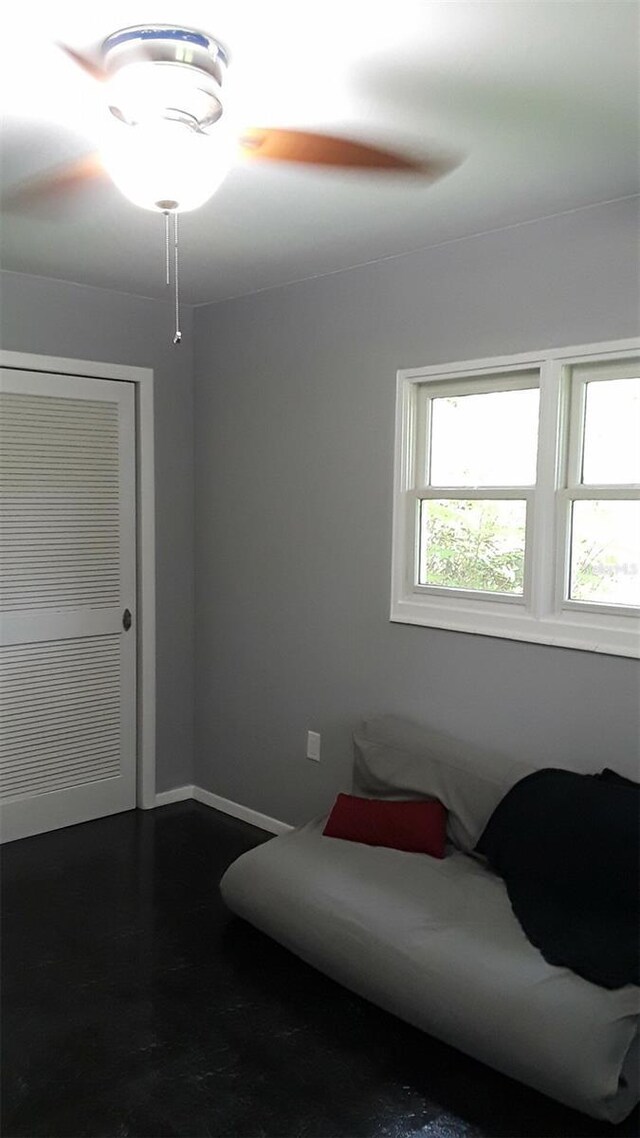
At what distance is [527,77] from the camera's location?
196 cm

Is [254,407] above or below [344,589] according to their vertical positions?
above

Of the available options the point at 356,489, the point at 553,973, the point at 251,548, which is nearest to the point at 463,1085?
the point at 553,973

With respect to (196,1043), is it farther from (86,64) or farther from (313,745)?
(86,64)

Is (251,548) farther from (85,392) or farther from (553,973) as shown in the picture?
(553,973)

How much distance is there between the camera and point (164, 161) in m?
1.87

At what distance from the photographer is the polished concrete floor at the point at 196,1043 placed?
2.23 meters

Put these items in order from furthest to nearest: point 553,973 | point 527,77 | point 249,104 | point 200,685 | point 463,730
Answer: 1. point 200,685
2. point 463,730
3. point 553,973
4. point 249,104
5. point 527,77

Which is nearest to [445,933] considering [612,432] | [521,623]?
[521,623]

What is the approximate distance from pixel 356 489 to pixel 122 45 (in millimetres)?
2072

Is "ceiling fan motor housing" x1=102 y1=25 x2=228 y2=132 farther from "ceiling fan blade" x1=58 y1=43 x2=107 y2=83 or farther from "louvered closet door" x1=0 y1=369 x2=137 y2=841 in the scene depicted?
"louvered closet door" x1=0 y1=369 x2=137 y2=841

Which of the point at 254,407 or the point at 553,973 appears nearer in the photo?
the point at 553,973

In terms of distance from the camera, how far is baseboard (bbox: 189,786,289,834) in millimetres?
4098

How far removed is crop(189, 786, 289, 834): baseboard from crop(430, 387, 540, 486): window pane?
175 centimetres

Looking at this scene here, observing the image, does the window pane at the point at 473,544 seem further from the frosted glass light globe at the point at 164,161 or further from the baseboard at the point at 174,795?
the baseboard at the point at 174,795
